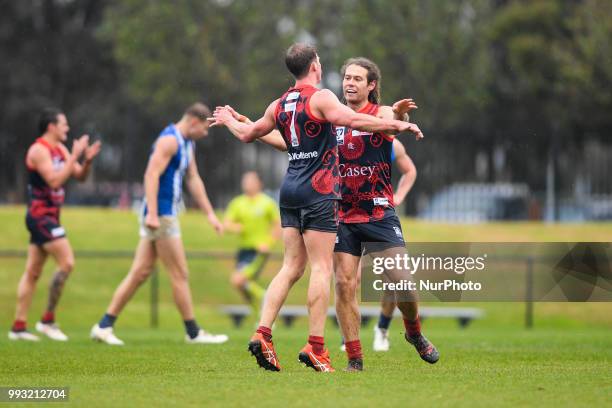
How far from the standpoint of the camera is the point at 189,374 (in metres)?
8.75

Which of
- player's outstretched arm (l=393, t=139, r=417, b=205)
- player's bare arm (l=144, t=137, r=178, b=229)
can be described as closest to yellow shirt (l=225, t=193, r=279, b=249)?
player's bare arm (l=144, t=137, r=178, b=229)


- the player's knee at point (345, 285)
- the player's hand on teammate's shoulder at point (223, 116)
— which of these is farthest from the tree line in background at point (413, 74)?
the player's knee at point (345, 285)

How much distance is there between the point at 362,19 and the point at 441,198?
8101 millimetres

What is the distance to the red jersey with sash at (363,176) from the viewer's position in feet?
29.8

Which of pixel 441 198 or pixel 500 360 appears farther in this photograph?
pixel 441 198

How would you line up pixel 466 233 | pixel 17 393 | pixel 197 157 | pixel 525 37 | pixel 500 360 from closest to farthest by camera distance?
1. pixel 17 393
2. pixel 500 360
3. pixel 466 233
4. pixel 197 157
5. pixel 525 37

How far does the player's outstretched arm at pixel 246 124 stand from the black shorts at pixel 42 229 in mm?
4277

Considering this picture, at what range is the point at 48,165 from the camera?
42.9 feet

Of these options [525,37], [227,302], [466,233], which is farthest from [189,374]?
[525,37]

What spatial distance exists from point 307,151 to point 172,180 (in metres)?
3.94

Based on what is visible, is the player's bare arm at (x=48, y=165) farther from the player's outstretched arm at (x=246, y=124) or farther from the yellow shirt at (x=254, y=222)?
the yellow shirt at (x=254, y=222)

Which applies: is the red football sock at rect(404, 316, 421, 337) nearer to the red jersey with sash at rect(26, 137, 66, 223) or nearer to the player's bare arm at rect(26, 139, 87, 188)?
the player's bare arm at rect(26, 139, 87, 188)

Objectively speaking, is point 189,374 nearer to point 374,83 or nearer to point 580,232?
point 374,83

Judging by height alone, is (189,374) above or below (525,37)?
below
